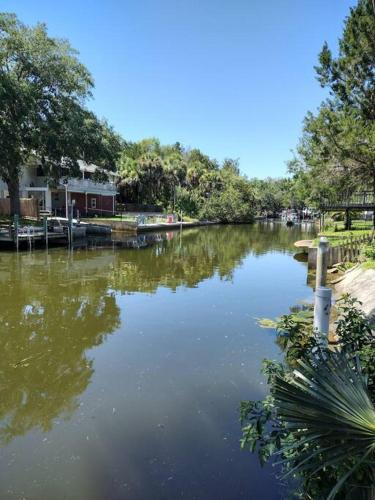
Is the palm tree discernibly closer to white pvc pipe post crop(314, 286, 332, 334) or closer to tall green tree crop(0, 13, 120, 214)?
white pvc pipe post crop(314, 286, 332, 334)

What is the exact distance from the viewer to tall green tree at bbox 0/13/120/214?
2273 cm

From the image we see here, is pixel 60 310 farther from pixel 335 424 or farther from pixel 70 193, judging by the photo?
pixel 70 193

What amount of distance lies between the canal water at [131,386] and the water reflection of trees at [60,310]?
32 millimetres

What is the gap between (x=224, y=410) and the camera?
5.28 meters

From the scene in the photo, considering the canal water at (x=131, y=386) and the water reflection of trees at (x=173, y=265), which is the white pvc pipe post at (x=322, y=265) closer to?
the canal water at (x=131, y=386)

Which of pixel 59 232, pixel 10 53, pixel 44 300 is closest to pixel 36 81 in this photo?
pixel 10 53

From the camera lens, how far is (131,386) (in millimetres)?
5965

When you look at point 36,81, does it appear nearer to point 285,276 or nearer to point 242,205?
point 285,276

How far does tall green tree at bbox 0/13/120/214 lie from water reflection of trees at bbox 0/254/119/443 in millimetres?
11824

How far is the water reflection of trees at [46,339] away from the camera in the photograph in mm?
5387

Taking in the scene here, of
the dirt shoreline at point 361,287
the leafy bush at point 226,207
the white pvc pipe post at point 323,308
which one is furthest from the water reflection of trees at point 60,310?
the leafy bush at point 226,207

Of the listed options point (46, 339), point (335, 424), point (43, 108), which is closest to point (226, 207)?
point (43, 108)

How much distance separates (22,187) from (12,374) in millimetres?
36526

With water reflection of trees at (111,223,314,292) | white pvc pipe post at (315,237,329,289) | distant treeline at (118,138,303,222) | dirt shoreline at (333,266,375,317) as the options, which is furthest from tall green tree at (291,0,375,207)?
distant treeline at (118,138,303,222)
